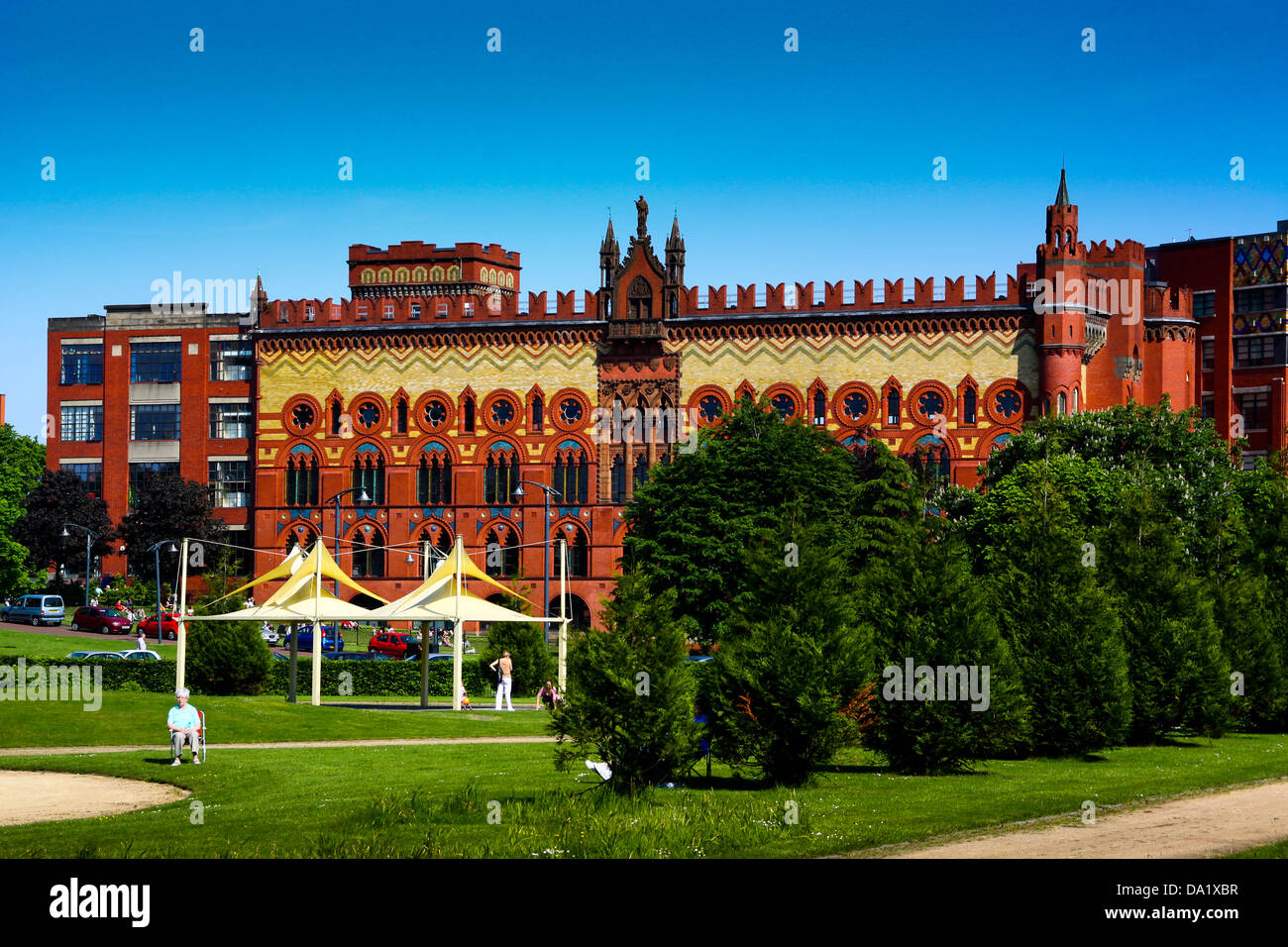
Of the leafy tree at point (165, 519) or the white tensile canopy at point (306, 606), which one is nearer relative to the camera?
the white tensile canopy at point (306, 606)

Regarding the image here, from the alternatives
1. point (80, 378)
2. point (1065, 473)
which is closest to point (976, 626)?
point (1065, 473)

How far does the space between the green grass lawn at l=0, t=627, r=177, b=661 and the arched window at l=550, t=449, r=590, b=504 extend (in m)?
21.6

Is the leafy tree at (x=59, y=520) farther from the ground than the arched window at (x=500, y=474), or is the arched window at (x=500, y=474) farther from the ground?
the arched window at (x=500, y=474)

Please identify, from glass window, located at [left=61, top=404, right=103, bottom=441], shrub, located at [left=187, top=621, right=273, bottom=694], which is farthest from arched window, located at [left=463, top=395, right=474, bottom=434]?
shrub, located at [left=187, top=621, right=273, bottom=694]

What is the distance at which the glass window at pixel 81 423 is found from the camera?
103 metres

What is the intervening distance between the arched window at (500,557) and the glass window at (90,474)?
86.2 feet

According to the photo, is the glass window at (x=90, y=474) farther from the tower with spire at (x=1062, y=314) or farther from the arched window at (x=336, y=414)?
the tower with spire at (x=1062, y=314)

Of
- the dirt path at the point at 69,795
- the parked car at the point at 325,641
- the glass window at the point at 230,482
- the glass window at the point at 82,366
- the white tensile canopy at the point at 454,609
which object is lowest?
the parked car at the point at 325,641

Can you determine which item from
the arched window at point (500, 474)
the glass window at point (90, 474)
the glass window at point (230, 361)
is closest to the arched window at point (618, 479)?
the arched window at point (500, 474)

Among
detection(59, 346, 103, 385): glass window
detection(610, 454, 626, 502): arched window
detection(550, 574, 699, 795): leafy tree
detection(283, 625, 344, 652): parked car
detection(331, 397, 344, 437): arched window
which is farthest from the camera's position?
detection(59, 346, 103, 385): glass window

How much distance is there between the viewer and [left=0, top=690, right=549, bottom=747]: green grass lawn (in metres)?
39.7

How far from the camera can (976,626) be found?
107 feet

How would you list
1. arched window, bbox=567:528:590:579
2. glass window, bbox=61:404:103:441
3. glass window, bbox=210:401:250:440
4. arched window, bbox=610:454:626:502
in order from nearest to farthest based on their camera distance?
arched window, bbox=567:528:590:579 < arched window, bbox=610:454:626:502 < glass window, bbox=210:401:250:440 < glass window, bbox=61:404:103:441

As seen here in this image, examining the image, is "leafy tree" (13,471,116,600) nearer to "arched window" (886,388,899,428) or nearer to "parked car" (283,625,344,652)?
"parked car" (283,625,344,652)
